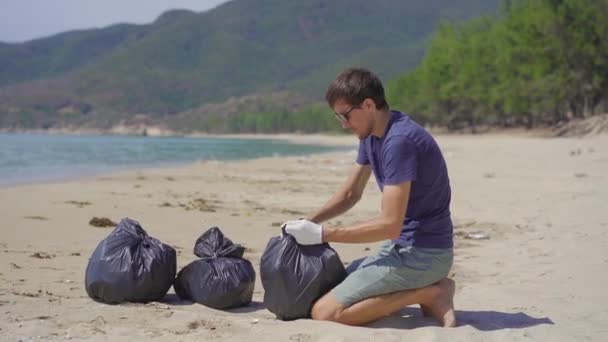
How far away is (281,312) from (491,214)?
5883 millimetres

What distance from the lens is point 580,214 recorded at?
8.58 m

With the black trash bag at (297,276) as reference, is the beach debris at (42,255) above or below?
below

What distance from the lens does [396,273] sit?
3990 millimetres

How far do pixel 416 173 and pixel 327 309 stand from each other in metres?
0.97

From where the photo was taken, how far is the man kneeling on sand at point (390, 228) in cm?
382

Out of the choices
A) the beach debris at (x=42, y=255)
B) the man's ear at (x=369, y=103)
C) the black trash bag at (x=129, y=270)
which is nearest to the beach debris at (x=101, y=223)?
the beach debris at (x=42, y=255)

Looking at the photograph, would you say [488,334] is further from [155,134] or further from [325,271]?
[155,134]

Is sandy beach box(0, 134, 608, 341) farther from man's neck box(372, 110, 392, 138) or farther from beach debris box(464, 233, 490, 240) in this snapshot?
man's neck box(372, 110, 392, 138)

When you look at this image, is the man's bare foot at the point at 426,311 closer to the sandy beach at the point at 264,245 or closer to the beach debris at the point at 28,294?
the sandy beach at the point at 264,245

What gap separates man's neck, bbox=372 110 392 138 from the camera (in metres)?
3.95

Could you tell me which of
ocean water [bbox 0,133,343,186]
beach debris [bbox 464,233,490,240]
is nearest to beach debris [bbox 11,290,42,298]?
beach debris [bbox 464,233,490,240]

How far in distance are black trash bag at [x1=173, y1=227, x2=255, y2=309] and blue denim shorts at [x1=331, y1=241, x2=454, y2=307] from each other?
2.51ft

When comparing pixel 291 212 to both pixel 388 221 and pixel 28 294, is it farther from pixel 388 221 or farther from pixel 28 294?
pixel 388 221

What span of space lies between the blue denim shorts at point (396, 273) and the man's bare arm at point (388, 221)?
212 millimetres
